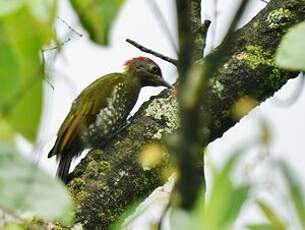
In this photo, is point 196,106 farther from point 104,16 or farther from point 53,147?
point 53,147

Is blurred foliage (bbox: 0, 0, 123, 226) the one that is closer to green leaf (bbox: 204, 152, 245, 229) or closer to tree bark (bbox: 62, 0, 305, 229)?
green leaf (bbox: 204, 152, 245, 229)

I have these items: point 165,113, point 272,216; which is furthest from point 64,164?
point 272,216

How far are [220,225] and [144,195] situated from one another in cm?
175

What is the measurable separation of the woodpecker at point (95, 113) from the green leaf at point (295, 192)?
2.41 m

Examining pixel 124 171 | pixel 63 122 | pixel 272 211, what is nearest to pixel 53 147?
pixel 63 122

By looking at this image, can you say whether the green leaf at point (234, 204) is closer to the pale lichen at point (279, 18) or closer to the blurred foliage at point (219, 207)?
the blurred foliage at point (219, 207)

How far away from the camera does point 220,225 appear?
736mm

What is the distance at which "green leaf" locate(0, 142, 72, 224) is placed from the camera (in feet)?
2.46

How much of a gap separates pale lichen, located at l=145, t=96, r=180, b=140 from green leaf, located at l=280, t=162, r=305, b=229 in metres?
1.79

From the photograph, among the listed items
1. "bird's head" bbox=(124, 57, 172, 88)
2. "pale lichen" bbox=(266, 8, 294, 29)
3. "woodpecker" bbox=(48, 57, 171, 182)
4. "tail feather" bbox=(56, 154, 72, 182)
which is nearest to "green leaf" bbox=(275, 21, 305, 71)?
"pale lichen" bbox=(266, 8, 294, 29)

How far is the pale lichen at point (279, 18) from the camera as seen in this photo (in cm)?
270

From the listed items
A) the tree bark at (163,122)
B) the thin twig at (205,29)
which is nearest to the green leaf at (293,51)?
the tree bark at (163,122)

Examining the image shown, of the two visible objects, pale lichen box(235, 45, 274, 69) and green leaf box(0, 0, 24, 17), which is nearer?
green leaf box(0, 0, 24, 17)

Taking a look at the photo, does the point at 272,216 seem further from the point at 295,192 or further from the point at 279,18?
the point at 279,18
